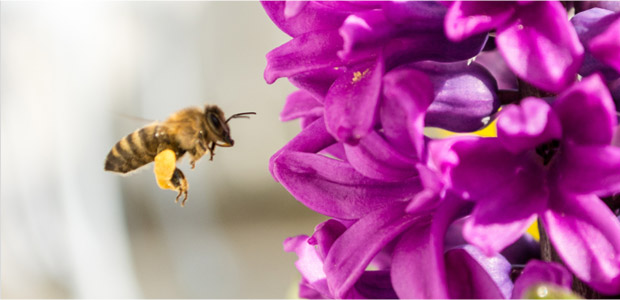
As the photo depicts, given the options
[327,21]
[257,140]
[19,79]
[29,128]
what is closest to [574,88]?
[327,21]

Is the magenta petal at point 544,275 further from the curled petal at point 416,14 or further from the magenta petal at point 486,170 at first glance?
the curled petal at point 416,14

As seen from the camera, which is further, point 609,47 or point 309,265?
point 309,265

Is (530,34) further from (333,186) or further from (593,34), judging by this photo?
(333,186)

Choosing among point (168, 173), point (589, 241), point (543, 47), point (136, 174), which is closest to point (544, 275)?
point (589, 241)

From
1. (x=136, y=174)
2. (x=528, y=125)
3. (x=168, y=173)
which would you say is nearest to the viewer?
(x=528, y=125)

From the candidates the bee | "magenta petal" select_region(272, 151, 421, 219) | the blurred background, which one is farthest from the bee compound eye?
the blurred background

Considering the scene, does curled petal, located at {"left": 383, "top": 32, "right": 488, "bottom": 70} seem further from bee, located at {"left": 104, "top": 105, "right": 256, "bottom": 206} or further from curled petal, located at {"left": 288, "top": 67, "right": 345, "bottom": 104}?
bee, located at {"left": 104, "top": 105, "right": 256, "bottom": 206}

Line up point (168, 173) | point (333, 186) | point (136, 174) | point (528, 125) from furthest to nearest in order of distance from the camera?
1. point (136, 174)
2. point (168, 173)
3. point (333, 186)
4. point (528, 125)
